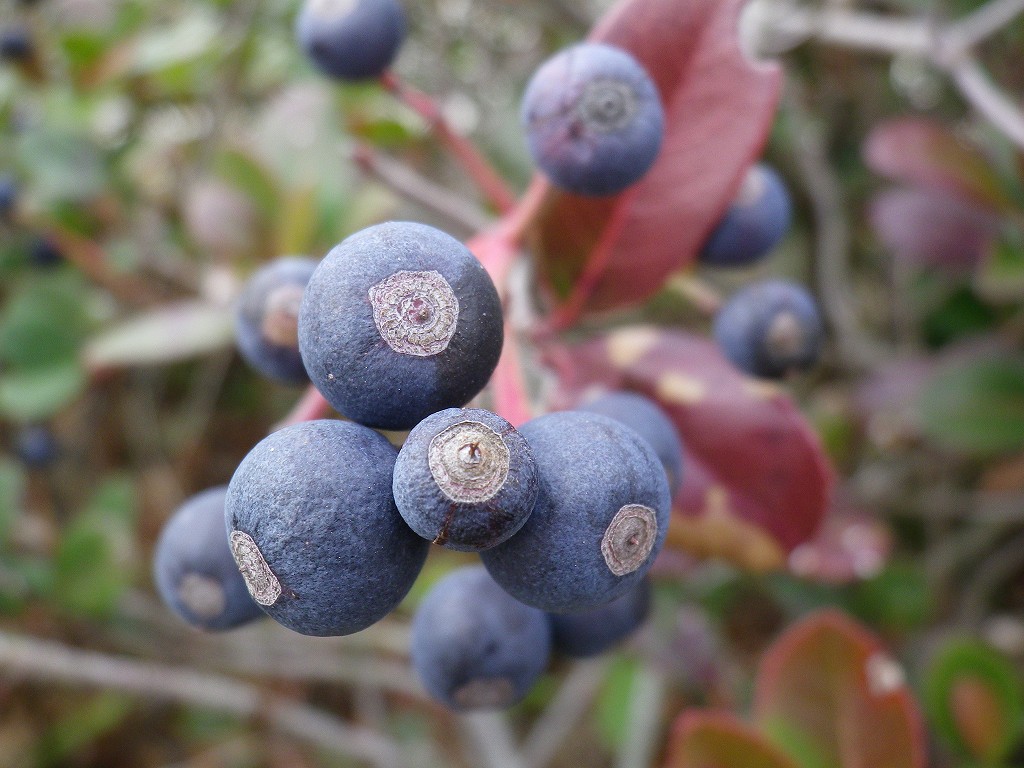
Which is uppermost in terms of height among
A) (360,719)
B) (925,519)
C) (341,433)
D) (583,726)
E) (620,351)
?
(341,433)

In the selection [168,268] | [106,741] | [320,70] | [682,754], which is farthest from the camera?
[106,741]

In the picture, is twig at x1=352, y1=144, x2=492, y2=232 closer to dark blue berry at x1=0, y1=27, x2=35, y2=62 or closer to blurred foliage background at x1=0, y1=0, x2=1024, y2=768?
blurred foliage background at x1=0, y1=0, x2=1024, y2=768

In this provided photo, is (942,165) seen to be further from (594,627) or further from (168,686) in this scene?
(168,686)

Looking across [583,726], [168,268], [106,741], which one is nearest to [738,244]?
[168,268]

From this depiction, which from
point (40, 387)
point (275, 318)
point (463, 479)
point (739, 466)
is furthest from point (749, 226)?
point (40, 387)

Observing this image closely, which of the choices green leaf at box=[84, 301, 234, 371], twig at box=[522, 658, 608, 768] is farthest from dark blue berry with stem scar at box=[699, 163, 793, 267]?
A: twig at box=[522, 658, 608, 768]

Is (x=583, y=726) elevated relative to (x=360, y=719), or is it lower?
elevated

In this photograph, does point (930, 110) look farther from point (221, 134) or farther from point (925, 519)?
point (221, 134)
